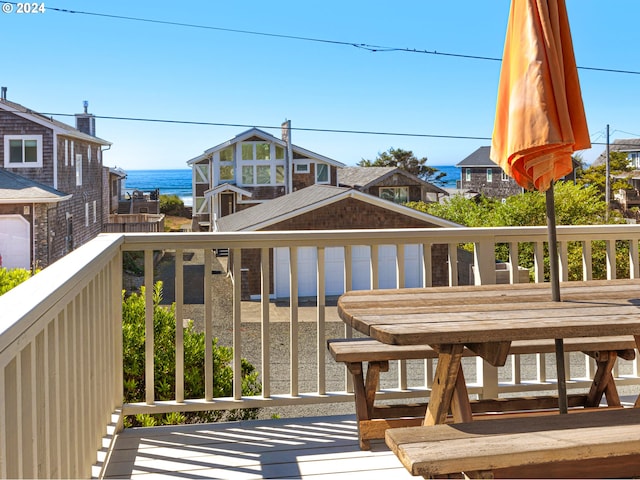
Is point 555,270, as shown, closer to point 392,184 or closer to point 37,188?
point 37,188

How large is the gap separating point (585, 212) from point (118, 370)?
1803cm

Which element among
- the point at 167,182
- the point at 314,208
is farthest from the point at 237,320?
the point at 167,182

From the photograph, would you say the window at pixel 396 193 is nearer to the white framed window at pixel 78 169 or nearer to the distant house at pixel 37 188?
the white framed window at pixel 78 169

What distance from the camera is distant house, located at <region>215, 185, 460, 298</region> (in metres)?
18.3

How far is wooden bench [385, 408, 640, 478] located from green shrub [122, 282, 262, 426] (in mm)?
1894

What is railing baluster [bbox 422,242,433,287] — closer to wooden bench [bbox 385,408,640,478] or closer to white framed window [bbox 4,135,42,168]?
wooden bench [bbox 385,408,640,478]

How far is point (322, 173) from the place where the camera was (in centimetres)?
3042

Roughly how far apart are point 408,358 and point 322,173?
2775 cm

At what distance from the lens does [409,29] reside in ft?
233

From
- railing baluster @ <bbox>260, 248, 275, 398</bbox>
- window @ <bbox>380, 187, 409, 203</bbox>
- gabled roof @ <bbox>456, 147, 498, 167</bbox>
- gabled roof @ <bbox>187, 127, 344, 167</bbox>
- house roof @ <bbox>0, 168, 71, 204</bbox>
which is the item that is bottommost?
railing baluster @ <bbox>260, 248, 275, 398</bbox>

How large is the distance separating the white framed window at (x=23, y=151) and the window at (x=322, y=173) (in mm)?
12593

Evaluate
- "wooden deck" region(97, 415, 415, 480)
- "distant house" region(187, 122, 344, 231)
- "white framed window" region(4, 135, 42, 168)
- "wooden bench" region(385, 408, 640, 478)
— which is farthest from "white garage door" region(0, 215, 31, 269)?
"wooden bench" region(385, 408, 640, 478)

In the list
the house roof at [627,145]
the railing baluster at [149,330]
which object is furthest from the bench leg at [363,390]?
the house roof at [627,145]

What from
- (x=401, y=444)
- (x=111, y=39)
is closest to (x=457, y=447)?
(x=401, y=444)
